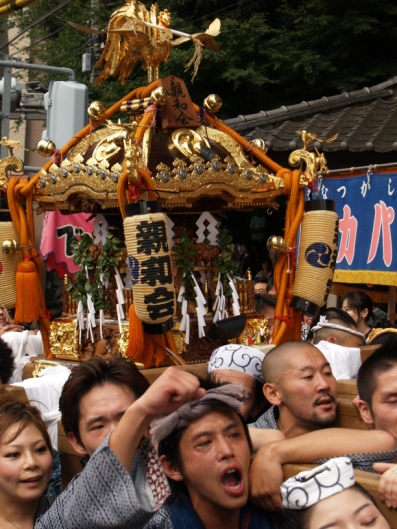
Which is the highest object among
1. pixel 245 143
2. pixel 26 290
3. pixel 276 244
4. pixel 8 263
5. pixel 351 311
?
pixel 245 143

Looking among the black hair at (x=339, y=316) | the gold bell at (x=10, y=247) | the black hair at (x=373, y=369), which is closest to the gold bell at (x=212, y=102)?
the gold bell at (x=10, y=247)

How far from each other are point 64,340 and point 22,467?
2.84m

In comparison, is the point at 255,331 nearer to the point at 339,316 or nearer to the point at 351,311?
the point at 339,316

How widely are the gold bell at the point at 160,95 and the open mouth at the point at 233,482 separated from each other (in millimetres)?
3002

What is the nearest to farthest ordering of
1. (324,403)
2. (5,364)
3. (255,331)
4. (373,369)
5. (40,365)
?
(373,369) → (324,403) → (5,364) → (40,365) → (255,331)

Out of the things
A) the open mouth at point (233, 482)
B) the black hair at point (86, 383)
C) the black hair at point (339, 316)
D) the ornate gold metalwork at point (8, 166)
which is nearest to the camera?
the open mouth at point (233, 482)

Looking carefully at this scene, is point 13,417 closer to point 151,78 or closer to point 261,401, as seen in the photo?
point 261,401

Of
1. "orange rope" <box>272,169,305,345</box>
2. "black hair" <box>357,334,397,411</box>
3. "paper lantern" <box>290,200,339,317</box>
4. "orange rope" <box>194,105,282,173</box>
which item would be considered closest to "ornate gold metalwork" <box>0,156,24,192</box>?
"orange rope" <box>194,105,282,173</box>

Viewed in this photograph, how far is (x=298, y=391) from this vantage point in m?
3.12

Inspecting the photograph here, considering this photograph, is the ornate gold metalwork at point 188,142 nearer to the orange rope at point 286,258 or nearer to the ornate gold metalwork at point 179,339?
the orange rope at point 286,258

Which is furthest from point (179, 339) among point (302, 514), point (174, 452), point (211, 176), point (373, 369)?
point (302, 514)

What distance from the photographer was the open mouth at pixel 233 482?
2.25 m

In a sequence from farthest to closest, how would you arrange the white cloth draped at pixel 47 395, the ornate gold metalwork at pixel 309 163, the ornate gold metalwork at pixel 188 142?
the ornate gold metalwork at pixel 309 163
the ornate gold metalwork at pixel 188 142
the white cloth draped at pixel 47 395

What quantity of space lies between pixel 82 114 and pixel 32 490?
682 cm
